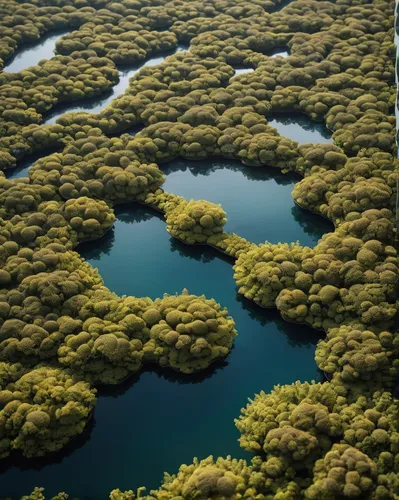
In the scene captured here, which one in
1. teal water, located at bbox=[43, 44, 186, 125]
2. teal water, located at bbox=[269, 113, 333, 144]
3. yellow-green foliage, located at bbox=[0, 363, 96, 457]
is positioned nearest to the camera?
yellow-green foliage, located at bbox=[0, 363, 96, 457]

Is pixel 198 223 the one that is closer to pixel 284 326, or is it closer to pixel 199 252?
pixel 199 252

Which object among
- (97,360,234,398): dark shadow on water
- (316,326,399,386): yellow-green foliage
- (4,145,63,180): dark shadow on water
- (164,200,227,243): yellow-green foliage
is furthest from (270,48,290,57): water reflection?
(97,360,234,398): dark shadow on water

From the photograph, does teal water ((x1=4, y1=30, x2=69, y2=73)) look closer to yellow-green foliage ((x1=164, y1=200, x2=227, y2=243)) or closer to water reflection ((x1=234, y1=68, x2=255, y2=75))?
water reflection ((x1=234, y1=68, x2=255, y2=75))

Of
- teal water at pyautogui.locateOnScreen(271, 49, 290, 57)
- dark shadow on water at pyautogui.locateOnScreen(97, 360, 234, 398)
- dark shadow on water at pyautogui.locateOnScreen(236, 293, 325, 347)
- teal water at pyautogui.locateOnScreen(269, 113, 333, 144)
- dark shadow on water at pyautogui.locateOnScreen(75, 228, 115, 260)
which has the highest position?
teal water at pyautogui.locateOnScreen(271, 49, 290, 57)

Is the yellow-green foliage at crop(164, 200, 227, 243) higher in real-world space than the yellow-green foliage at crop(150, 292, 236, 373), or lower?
Result: higher

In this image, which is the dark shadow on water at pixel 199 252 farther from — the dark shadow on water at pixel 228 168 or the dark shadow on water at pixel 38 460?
the dark shadow on water at pixel 38 460

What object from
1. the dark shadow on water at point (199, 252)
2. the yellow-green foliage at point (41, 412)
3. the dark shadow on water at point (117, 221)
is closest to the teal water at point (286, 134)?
the dark shadow on water at point (117, 221)

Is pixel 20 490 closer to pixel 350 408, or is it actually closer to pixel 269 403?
pixel 269 403
